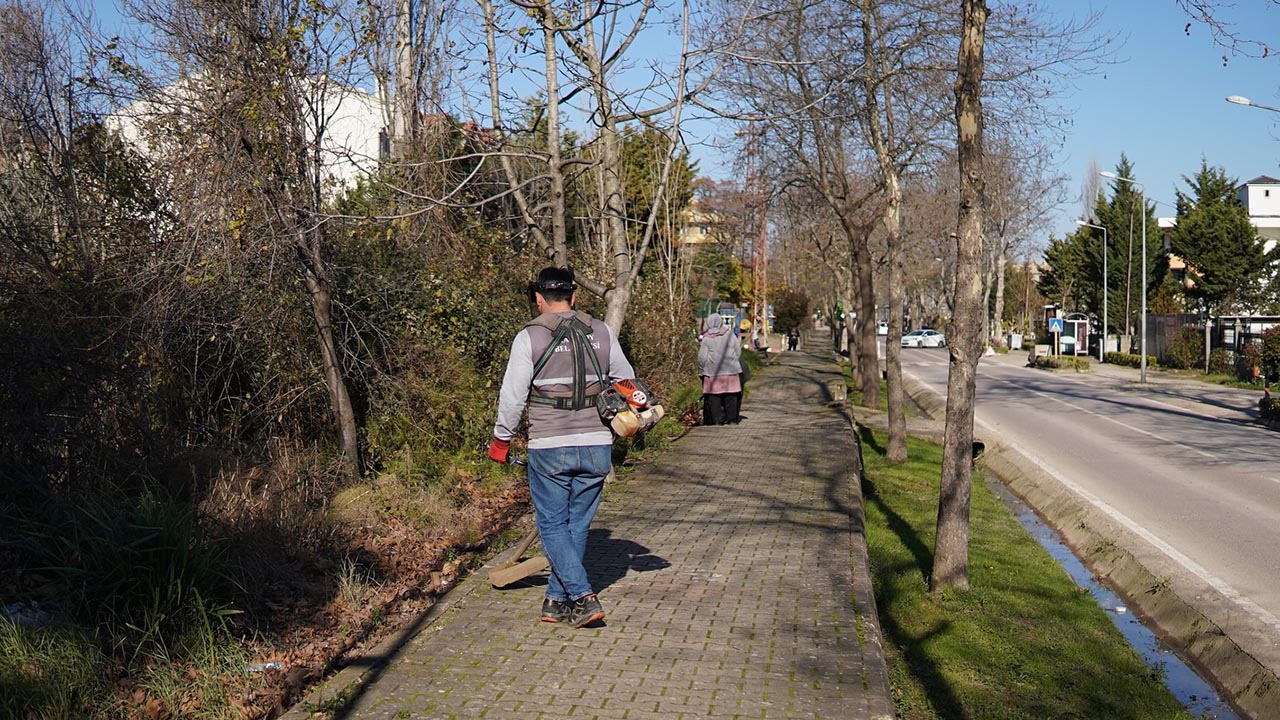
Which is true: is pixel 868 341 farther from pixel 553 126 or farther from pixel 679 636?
pixel 679 636

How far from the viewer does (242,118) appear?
30.0 ft

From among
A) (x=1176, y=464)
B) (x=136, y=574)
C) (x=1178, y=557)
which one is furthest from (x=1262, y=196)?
(x=136, y=574)

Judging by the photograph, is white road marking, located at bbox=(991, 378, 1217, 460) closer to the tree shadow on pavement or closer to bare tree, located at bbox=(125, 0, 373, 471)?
the tree shadow on pavement

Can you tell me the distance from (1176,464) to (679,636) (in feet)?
44.2

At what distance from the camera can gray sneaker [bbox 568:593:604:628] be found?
242 inches

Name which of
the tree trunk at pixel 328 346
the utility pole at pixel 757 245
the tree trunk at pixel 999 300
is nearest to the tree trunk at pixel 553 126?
the tree trunk at pixel 328 346

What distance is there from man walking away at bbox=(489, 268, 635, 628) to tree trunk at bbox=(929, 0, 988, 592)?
3.22m

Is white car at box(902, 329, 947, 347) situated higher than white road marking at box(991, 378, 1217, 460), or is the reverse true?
white car at box(902, 329, 947, 347)

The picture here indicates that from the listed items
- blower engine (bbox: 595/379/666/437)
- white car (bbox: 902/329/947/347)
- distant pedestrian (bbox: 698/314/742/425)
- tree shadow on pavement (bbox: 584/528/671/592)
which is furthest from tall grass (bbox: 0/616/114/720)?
white car (bbox: 902/329/947/347)

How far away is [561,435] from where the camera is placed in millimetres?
6316

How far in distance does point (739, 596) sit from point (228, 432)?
519 centimetres

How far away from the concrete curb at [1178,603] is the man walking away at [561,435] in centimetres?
431

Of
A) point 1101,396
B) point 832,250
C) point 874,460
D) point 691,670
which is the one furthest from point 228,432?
point 832,250

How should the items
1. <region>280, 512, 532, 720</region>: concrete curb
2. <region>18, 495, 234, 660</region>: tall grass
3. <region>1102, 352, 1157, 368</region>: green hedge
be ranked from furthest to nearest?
1. <region>1102, 352, 1157, 368</region>: green hedge
2. <region>18, 495, 234, 660</region>: tall grass
3. <region>280, 512, 532, 720</region>: concrete curb
